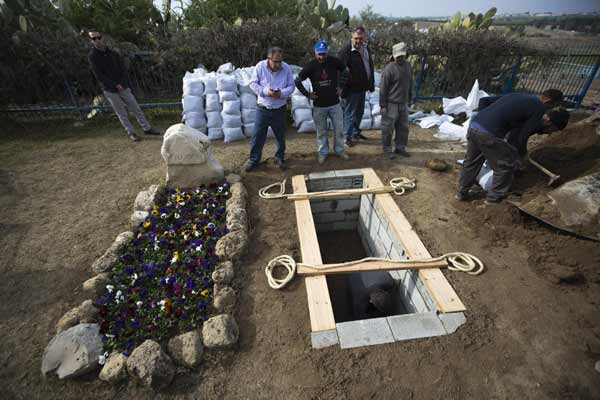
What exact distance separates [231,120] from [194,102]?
0.78 metres

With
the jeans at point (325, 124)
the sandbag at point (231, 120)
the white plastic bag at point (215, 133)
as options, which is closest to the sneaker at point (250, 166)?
the jeans at point (325, 124)

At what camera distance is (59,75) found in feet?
20.6

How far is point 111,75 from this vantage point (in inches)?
197

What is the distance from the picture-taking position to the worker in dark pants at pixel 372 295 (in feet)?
10.6

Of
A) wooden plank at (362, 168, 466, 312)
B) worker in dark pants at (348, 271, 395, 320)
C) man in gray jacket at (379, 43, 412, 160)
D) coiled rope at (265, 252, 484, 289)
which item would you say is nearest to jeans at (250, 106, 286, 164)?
wooden plank at (362, 168, 466, 312)

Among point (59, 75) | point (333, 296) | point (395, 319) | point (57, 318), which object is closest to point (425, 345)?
point (395, 319)

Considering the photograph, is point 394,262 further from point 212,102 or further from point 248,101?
point 212,102

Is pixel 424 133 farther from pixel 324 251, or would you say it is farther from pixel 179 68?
pixel 179 68

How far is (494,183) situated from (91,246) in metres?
4.82

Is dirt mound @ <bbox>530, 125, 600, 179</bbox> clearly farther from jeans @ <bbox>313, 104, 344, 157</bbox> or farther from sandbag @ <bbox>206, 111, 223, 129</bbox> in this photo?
sandbag @ <bbox>206, 111, 223, 129</bbox>

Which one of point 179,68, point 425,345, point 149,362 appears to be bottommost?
point 425,345

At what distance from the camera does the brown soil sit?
1997 mm

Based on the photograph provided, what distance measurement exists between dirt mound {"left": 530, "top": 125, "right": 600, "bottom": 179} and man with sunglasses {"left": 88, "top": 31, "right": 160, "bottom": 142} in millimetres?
6874

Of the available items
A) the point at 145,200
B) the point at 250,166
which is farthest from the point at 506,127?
the point at 145,200
